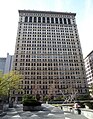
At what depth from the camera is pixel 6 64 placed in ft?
374

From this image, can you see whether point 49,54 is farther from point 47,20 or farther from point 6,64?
point 6,64

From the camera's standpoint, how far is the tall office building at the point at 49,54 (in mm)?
76375

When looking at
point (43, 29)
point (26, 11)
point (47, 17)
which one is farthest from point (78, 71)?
point (26, 11)

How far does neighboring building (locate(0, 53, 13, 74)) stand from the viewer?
112m

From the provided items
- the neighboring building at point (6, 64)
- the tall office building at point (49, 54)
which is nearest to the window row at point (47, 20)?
the tall office building at point (49, 54)

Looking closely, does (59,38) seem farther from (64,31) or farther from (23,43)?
(23,43)

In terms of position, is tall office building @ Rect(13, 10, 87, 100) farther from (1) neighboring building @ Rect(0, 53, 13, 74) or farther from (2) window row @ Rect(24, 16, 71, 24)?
(1) neighboring building @ Rect(0, 53, 13, 74)


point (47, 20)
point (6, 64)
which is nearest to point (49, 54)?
point (47, 20)

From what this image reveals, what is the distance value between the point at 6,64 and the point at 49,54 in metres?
50.5

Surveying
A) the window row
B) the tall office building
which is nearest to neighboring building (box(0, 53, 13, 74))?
the tall office building

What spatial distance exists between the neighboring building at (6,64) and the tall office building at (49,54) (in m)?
34.3

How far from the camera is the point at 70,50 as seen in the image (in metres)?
88.5

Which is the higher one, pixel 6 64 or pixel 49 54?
pixel 6 64

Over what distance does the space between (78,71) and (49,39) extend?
32.3 meters
